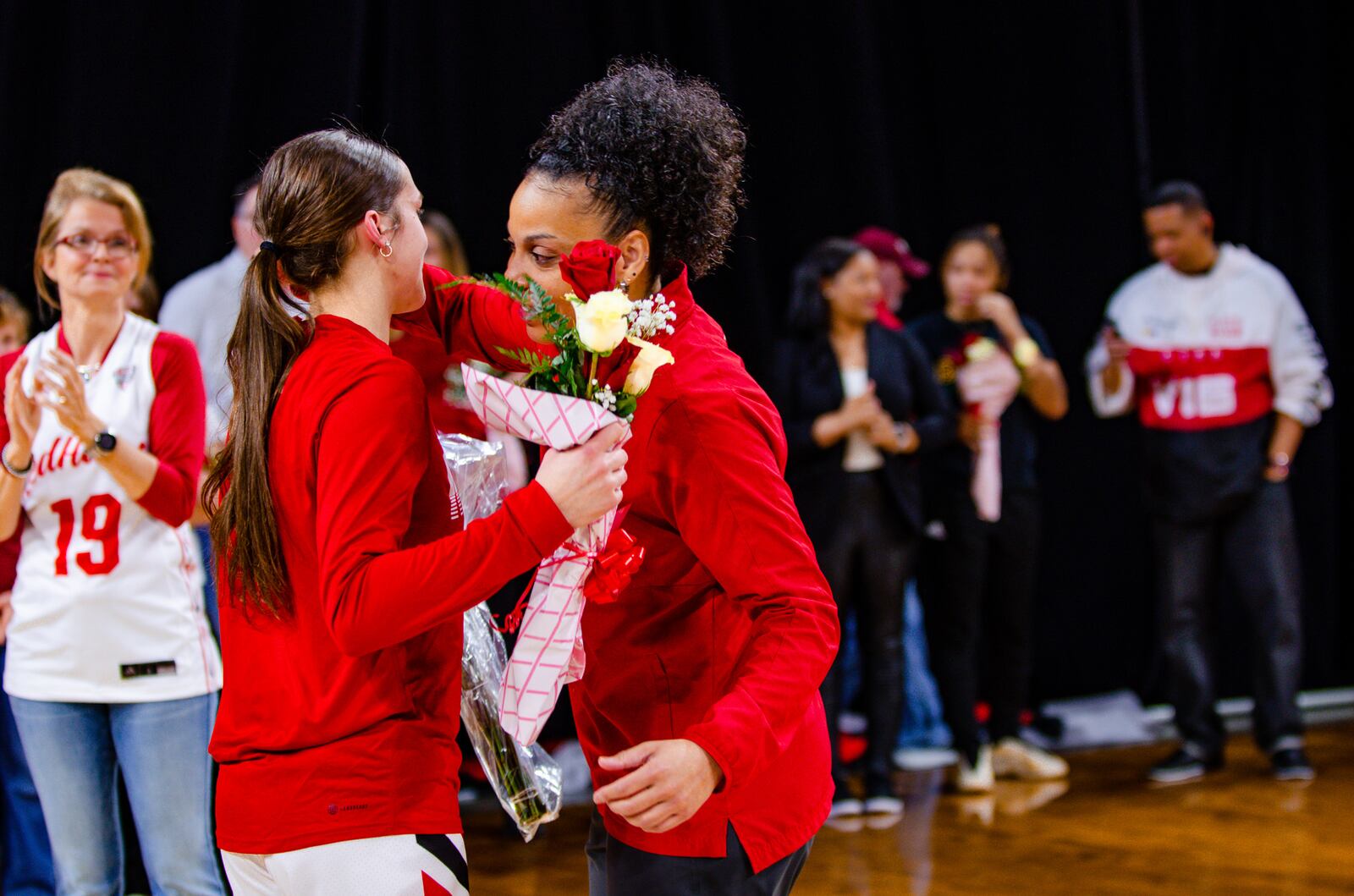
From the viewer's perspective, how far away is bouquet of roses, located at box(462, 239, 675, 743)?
1.46 meters

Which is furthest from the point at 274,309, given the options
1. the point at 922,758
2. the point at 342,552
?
the point at 922,758

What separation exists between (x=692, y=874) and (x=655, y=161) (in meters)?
0.87

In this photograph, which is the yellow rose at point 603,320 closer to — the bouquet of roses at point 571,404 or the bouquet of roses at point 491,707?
the bouquet of roses at point 571,404

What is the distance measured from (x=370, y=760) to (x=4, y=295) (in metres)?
2.75

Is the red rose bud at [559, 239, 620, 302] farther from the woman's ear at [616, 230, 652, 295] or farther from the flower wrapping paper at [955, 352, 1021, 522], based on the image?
the flower wrapping paper at [955, 352, 1021, 522]

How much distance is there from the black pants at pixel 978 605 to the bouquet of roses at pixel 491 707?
9.99 ft

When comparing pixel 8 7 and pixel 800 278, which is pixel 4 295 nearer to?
pixel 8 7

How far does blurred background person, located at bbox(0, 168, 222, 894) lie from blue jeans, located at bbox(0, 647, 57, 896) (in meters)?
1.04

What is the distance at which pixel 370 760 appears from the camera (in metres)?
1.51

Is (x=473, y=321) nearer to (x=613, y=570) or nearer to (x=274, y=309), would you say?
(x=274, y=309)

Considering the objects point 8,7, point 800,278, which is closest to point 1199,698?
point 800,278

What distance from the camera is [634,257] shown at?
5.62ft

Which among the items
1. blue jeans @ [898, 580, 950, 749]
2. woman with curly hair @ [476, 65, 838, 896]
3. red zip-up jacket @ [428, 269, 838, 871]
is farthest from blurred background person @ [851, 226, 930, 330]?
red zip-up jacket @ [428, 269, 838, 871]

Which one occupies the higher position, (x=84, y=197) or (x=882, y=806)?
(x=84, y=197)
